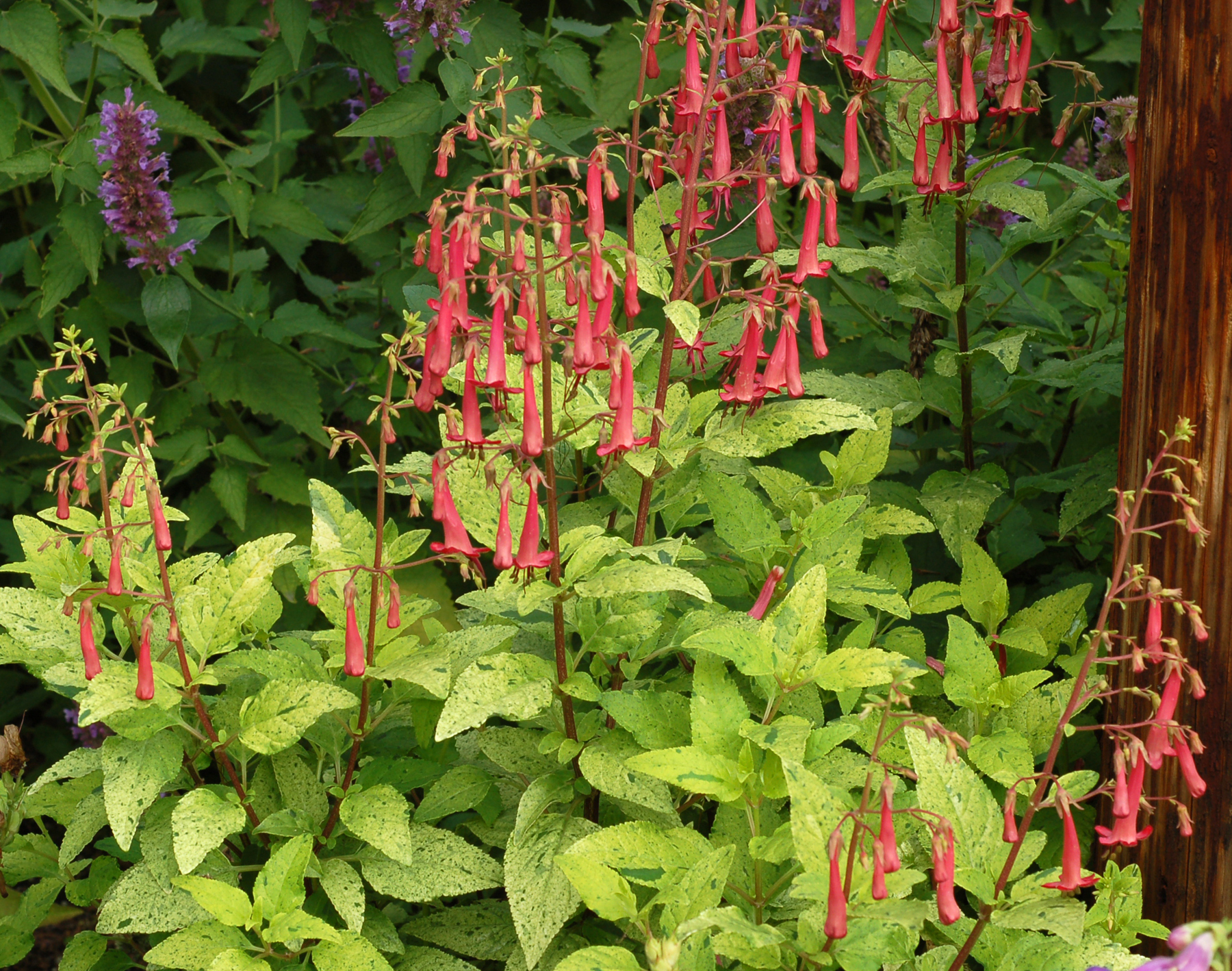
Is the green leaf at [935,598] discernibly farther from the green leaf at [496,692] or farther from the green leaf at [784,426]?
the green leaf at [496,692]

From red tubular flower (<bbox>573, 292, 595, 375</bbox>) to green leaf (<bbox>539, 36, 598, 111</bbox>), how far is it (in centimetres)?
187

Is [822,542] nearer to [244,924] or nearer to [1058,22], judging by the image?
[244,924]

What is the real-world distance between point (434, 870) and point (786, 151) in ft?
4.28

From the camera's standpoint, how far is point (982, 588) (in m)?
2.38

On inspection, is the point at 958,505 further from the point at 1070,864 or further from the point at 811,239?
the point at 1070,864

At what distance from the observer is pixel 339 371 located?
4.40 metres

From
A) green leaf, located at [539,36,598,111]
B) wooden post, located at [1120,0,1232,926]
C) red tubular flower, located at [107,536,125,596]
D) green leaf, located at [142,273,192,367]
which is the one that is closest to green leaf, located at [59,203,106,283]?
green leaf, located at [142,273,192,367]

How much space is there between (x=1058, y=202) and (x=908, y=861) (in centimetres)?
307

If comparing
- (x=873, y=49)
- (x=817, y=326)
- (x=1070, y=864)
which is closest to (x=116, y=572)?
(x=817, y=326)

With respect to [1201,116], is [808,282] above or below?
below

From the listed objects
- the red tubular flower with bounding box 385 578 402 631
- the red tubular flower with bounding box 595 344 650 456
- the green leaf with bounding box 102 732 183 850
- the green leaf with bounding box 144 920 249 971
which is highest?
the red tubular flower with bounding box 595 344 650 456

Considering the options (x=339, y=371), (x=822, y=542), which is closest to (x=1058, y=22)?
(x=339, y=371)

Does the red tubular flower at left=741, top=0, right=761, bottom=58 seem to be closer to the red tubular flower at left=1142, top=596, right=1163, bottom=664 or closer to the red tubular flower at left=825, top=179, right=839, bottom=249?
the red tubular flower at left=825, top=179, right=839, bottom=249

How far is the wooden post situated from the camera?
185 centimetres
